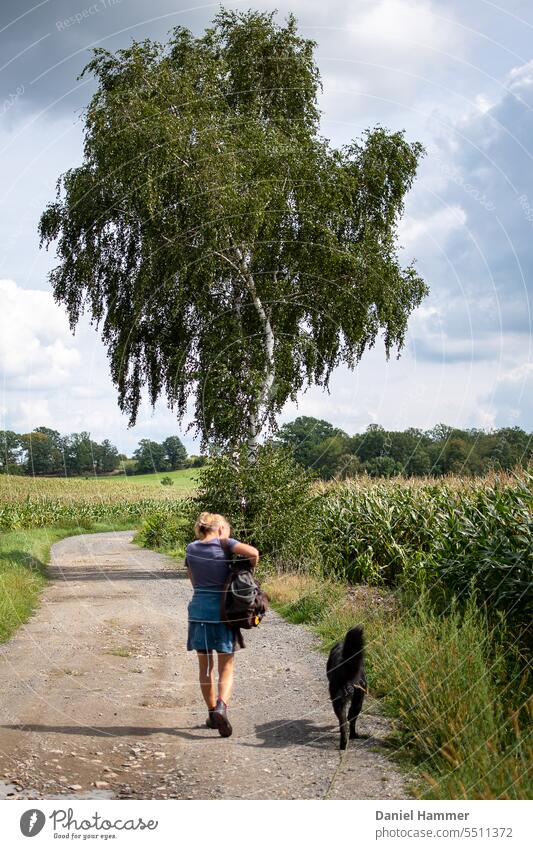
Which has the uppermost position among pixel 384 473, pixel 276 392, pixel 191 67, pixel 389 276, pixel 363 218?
pixel 191 67

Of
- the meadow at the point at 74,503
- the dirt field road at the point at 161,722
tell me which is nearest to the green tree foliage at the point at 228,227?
the dirt field road at the point at 161,722

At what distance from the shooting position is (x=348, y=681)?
612cm

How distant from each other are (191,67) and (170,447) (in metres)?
11.6

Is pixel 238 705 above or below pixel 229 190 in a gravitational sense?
below

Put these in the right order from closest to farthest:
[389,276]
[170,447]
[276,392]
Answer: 1. [170,447]
2. [276,392]
3. [389,276]

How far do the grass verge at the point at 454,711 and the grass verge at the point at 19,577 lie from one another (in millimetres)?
4850

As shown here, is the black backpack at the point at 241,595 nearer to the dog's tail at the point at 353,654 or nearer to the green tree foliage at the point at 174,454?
the dog's tail at the point at 353,654

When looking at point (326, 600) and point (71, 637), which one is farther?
point (326, 600)

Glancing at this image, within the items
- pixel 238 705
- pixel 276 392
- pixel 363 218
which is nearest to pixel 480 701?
pixel 238 705

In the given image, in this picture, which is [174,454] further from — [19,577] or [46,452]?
[19,577]

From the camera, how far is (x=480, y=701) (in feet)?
20.0

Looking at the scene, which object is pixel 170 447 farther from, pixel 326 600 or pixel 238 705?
pixel 238 705

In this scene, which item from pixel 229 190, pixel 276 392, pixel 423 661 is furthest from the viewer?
pixel 276 392

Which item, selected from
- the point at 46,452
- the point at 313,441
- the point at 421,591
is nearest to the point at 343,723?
the point at 421,591
